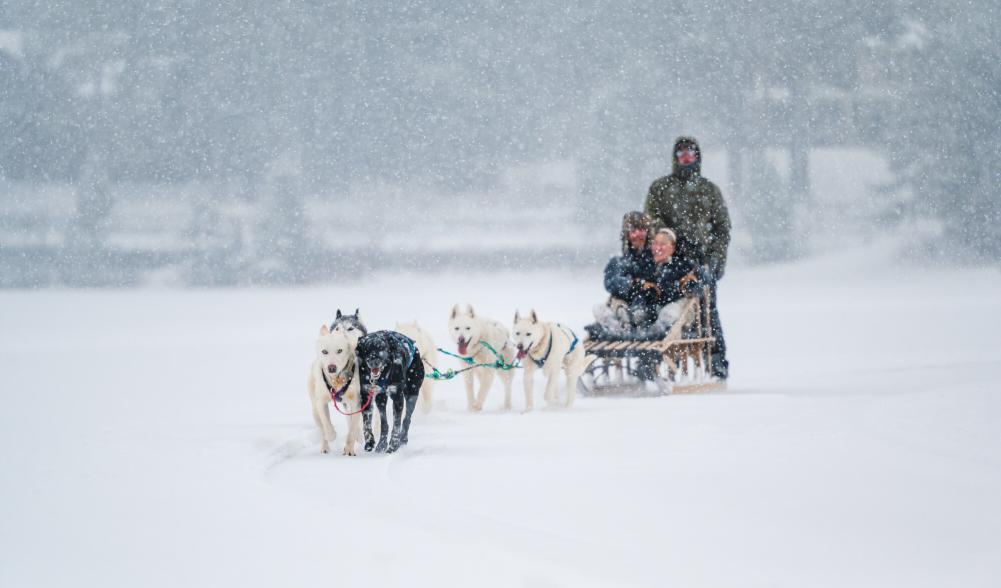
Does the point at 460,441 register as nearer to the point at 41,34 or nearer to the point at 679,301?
the point at 679,301

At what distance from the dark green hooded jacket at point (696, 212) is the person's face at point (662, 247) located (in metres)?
0.30

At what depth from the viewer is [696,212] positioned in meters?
8.68

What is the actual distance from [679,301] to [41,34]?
26.2m

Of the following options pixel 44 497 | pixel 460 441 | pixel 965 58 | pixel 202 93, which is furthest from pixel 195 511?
pixel 965 58

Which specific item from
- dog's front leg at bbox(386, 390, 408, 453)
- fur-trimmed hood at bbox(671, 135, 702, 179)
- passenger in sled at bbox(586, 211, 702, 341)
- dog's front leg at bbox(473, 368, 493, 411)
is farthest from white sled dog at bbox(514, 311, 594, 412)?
fur-trimmed hood at bbox(671, 135, 702, 179)

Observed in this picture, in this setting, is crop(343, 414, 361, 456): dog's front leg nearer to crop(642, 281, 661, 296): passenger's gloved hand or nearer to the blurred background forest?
crop(642, 281, 661, 296): passenger's gloved hand

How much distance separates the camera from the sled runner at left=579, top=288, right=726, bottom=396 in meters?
7.81

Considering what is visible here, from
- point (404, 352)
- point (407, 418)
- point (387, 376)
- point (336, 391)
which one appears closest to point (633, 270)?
point (407, 418)

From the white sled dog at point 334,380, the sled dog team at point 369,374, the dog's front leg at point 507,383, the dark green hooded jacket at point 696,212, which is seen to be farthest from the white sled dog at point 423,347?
the dark green hooded jacket at point 696,212

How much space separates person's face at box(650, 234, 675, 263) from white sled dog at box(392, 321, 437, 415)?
235 centimetres

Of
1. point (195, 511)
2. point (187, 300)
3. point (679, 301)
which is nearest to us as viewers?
point (195, 511)

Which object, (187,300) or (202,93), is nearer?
(187,300)

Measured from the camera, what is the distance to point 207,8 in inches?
1281

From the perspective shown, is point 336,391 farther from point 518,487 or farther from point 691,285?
point 691,285
